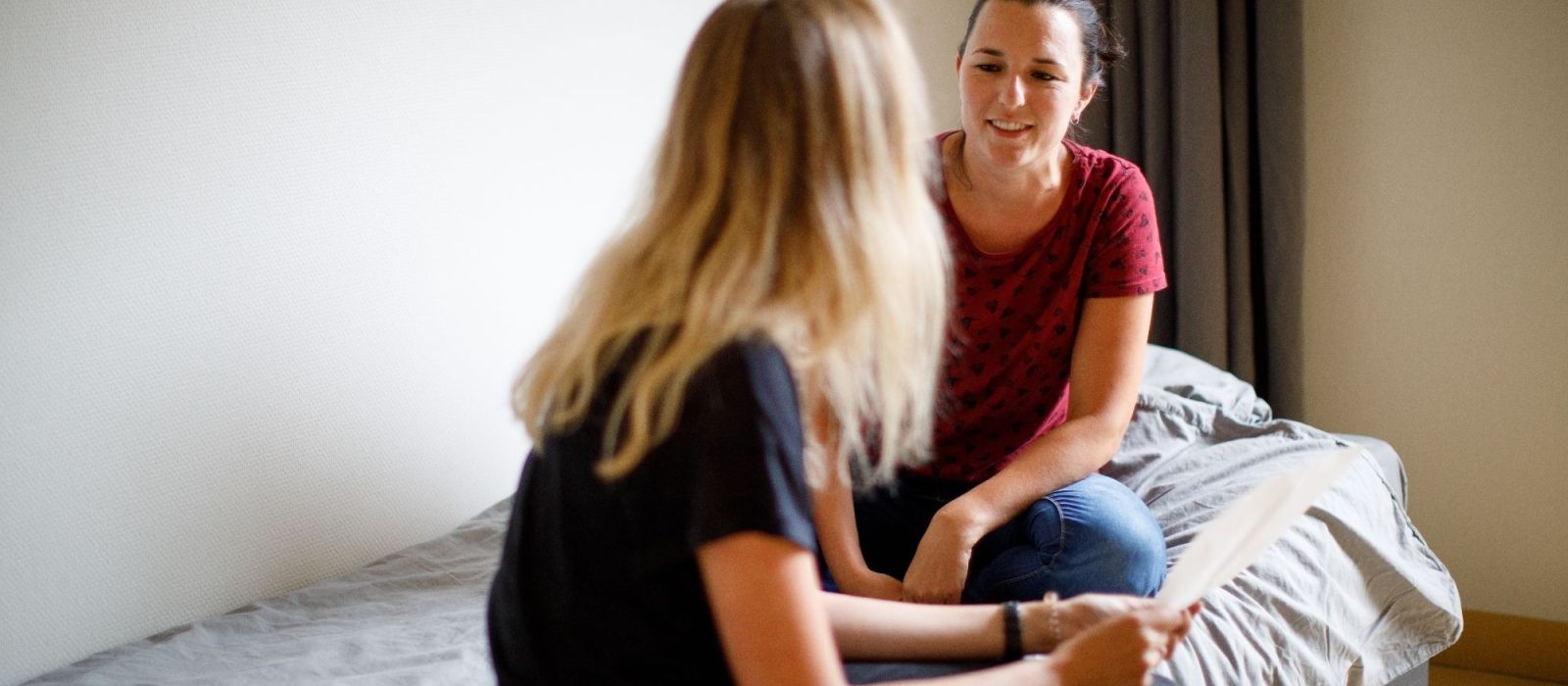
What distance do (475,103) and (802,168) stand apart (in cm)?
121

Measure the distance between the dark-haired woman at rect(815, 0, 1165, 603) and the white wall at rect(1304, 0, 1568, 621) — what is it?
1027 mm

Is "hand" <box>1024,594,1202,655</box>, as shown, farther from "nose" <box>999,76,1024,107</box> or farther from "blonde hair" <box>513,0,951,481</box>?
"nose" <box>999,76,1024,107</box>

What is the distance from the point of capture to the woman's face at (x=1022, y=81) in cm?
147

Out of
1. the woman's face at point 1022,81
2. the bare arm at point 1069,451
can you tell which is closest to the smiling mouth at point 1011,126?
the woman's face at point 1022,81

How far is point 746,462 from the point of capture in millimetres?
701

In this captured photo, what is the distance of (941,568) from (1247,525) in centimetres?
41

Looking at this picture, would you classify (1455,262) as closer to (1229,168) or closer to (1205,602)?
(1229,168)

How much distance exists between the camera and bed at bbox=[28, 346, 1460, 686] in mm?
1323

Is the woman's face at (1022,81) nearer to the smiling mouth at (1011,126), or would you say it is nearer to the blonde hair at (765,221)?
the smiling mouth at (1011,126)

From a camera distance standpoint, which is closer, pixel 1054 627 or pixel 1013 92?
pixel 1054 627

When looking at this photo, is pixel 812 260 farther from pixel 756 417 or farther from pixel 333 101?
pixel 333 101

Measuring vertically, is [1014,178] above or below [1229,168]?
above

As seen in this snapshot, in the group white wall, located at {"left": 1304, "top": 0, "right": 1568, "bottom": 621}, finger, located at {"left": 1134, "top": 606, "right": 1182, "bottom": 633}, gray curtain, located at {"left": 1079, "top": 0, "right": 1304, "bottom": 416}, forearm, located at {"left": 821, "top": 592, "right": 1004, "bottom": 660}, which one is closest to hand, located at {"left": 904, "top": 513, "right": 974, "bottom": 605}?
forearm, located at {"left": 821, "top": 592, "right": 1004, "bottom": 660}

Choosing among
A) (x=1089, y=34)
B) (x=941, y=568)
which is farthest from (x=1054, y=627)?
(x=1089, y=34)
